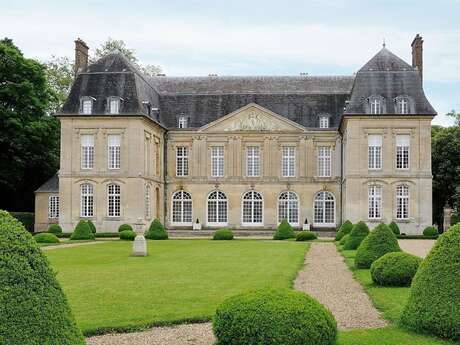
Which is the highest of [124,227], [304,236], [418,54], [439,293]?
[418,54]

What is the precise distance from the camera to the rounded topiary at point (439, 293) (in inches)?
303

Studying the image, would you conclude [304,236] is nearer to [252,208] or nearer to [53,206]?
[252,208]

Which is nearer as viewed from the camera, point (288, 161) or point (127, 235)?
point (127, 235)

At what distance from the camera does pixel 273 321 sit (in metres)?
6.87

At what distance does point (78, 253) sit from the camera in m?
21.6

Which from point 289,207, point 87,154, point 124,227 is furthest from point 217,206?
point 87,154

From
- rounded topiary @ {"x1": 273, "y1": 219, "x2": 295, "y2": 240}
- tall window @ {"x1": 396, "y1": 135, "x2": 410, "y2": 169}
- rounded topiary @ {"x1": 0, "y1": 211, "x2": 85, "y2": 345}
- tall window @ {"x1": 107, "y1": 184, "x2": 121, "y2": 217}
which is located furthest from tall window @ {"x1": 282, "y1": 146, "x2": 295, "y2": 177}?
rounded topiary @ {"x1": 0, "y1": 211, "x2": 85, "y2": 345}

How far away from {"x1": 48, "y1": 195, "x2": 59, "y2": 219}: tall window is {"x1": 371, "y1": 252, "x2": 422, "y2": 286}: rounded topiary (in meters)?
29.3

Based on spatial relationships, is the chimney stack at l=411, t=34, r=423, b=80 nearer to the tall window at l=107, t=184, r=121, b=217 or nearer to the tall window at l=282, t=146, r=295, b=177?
the tall window at l=282, t=146, r=295, b=177

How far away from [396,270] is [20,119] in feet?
96.5

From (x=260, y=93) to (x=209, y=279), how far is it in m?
29.2

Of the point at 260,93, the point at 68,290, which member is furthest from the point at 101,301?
the point at 260,93

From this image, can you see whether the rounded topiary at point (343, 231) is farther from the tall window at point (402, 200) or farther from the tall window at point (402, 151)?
the tall window at point (402, 151)

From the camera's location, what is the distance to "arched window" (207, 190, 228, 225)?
133 ft
